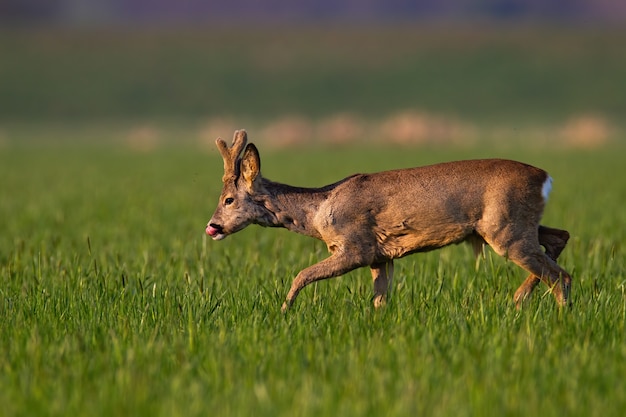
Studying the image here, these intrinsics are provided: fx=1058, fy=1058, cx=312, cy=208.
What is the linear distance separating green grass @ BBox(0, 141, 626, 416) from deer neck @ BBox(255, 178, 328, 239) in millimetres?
459

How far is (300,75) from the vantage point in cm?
8944

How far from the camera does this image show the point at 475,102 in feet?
266

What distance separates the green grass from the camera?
4.84m

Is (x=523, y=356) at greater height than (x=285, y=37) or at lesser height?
lesser

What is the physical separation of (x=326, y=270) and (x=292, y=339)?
134 cm

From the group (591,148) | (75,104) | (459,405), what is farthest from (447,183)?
(75,104)

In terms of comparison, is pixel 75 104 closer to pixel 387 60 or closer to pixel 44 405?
pixel 387 60

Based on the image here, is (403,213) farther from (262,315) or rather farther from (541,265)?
(262,315)

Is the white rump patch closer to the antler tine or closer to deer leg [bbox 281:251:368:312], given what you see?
deer leg [bbox 281:251:368:312]

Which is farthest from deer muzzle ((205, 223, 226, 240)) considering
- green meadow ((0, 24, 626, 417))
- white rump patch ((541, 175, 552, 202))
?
white rump patch ((541, 175, 552, 202))

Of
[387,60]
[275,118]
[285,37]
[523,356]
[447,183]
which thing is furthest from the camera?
[285,37]

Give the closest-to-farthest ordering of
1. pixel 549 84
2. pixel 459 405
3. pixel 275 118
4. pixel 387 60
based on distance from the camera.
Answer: pixel 459 405, pixel 275 118, pixel 549 84, pixel 387 60

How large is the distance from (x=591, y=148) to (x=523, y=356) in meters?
36.0

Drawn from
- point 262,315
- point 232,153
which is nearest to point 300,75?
point 232,153
